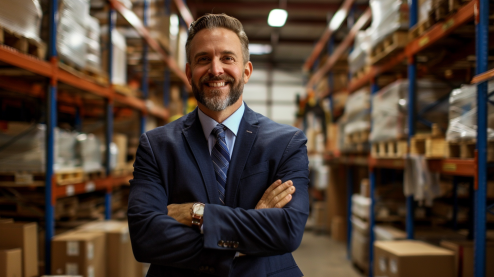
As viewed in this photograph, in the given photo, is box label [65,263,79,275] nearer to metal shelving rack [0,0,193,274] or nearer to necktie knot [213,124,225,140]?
metal shelving rack [0,0,193,274]

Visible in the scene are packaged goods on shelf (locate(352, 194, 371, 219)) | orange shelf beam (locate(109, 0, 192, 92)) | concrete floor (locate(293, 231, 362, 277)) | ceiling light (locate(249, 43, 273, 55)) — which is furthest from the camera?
ceiling light (locate(249, 43, 273, 55))

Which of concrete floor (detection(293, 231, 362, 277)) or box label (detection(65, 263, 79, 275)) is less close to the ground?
box label (detection(65, 263, 79, 275))

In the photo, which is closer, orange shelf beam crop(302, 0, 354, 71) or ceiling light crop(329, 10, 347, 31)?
orange shelf beam crop(302, 0, 354, 71)

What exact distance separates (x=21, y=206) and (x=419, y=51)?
5.13m

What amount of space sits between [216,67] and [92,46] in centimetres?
358

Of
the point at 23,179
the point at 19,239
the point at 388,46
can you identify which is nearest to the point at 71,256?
the point at 19,239

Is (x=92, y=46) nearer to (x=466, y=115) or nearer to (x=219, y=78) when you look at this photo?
(x=219, y=78)

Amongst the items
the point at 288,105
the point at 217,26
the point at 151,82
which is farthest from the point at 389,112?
the point at 288,105

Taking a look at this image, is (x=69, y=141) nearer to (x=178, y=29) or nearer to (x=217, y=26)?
(x=217, y=26)

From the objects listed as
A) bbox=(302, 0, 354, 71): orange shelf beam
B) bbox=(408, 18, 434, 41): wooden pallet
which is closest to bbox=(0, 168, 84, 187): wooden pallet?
bbox=(408, 18, 434, 41): wooden pallet

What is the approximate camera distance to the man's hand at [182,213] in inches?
78.3

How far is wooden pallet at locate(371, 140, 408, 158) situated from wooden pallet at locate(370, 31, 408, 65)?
127 cm

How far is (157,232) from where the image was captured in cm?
195

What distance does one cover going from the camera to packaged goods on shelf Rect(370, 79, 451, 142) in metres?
5.02
